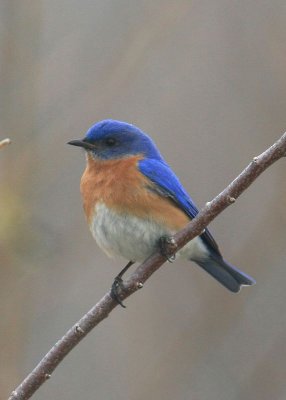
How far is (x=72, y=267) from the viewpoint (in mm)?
5914

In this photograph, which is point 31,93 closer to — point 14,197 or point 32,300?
point 14,197

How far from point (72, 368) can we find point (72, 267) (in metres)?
1.82

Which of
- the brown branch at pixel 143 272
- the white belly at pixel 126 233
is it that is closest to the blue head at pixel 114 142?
the white belly at pixel 126 233

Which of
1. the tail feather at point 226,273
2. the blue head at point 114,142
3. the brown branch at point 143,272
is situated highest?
the blue head at point 114,142

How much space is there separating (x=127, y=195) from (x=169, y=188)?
1.14 ft

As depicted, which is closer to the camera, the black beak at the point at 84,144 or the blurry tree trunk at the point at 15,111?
the blurry tree trunk at the point at 15,111

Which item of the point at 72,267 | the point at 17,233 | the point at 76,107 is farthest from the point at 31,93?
the point at 72,267

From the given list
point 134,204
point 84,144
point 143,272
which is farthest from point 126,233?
point 143,272

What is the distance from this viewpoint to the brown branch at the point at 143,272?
11.1ft

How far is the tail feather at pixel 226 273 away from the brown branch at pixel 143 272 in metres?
1.60

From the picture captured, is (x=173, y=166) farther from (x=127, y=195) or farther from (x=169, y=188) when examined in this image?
(x=127, y=195)

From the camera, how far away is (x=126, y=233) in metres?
5.13

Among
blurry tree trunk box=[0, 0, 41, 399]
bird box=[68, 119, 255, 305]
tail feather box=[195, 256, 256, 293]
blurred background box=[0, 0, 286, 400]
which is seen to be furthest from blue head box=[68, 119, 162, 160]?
tail feather box=[195, 256, 256, 293]

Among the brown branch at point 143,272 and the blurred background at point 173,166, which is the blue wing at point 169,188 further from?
the brown branch at point 143,272
